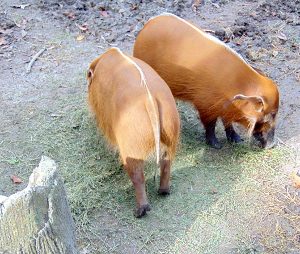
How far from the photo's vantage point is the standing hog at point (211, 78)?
13.0 ft

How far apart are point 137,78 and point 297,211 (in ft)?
4.14

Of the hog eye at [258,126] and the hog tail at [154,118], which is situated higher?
the hog tail at [154,118]

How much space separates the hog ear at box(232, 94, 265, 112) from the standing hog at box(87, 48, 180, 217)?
606mm

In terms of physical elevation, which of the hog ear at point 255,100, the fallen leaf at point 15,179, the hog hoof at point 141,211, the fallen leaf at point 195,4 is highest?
the hog ear at point 255,100

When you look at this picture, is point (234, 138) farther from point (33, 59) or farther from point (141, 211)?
point (33, 59)

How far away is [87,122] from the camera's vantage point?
439 cm

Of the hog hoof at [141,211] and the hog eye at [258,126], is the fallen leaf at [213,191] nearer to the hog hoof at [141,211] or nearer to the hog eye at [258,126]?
the hog hoof at [141,211]

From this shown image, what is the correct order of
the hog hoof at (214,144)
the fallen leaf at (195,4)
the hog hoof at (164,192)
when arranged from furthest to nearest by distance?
the fallen leaf at (195,4)
the hog hoof at (214,144)
the hog hoof at (164,192)

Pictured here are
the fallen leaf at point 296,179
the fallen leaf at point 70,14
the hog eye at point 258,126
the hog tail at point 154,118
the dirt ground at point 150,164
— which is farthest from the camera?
the fallen leaf at point 70,14

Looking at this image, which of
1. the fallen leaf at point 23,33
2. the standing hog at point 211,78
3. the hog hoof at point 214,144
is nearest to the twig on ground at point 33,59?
the fallen leaf at point 23,33

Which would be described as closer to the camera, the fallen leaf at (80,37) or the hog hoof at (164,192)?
the hog hoof at (164,192)

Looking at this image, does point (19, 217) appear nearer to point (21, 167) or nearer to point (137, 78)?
point (137, 78)

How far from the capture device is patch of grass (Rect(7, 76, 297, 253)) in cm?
338

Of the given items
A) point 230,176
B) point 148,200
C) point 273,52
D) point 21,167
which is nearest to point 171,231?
point 148,200
